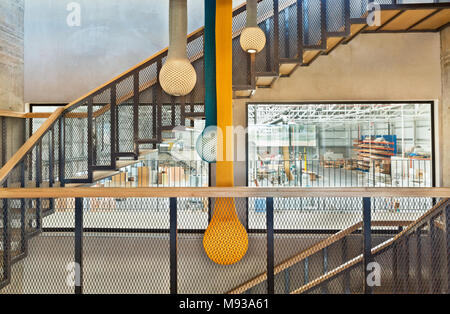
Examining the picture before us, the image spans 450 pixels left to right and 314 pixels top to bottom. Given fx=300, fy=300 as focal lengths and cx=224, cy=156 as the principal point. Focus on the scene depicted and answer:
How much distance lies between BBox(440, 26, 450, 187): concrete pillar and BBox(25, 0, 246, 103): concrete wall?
4.04 meters

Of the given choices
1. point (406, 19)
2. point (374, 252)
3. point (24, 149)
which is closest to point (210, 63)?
point (374, 252)

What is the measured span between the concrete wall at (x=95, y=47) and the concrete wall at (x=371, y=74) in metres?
2.01

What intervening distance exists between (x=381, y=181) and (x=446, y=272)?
3760mm

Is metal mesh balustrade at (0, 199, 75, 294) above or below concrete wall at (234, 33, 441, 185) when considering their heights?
below

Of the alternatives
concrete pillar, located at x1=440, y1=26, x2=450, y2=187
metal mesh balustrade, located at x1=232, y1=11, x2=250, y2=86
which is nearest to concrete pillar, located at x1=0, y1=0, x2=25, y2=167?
metal mesh balustrade, located at x1=232, y1=11, x2=250, y2=86

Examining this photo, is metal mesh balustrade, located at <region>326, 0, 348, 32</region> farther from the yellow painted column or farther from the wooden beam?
the wooden beam

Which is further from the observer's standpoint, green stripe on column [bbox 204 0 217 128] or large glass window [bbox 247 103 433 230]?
large glass window [bbox 247 103 433 230]

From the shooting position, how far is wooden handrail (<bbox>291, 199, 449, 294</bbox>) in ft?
6.14

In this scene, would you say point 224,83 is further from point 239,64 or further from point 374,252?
point 239,64

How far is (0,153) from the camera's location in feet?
11.6

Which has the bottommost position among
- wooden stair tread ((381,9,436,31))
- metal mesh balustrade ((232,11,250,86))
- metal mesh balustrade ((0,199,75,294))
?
metal mesh balustrade ((0,199,75,294))

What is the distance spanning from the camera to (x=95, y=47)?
5.20m

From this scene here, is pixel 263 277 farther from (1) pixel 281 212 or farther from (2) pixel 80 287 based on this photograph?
(2) pixel 80 287

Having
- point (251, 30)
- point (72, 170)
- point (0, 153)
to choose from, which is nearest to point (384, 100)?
point (251, 30)
